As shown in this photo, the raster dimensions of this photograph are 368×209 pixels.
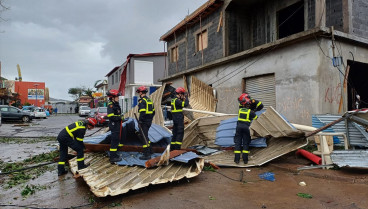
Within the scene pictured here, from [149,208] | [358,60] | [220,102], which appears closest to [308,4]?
[358,60]

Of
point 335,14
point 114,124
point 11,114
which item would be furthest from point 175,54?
point 11,114

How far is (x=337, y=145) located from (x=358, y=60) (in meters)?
3.98

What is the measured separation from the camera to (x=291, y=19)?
11297mm

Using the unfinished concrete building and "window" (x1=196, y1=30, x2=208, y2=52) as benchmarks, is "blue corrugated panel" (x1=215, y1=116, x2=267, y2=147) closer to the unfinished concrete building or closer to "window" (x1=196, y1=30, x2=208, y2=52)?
the unfinished concrete building

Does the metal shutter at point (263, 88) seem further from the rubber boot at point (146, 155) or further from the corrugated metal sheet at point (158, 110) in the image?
the rubber boot at point (146, 155)

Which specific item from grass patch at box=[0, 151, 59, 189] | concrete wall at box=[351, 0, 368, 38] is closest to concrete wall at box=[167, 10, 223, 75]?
concrete wall at box=[351, 0, 368, 38]

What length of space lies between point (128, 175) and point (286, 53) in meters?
6.75

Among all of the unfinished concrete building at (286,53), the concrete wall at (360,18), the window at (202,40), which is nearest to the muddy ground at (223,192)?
the unfinished concrete building at (286,53)

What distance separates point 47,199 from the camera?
415 cm

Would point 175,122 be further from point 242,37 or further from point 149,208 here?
point 242,37

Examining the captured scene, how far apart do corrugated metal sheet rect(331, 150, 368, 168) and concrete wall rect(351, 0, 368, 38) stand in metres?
5.53

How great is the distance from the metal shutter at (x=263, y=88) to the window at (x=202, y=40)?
14.6 feet

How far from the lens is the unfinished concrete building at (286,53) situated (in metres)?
7.79

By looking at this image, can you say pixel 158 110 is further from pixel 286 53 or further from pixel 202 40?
pixel 202 40
